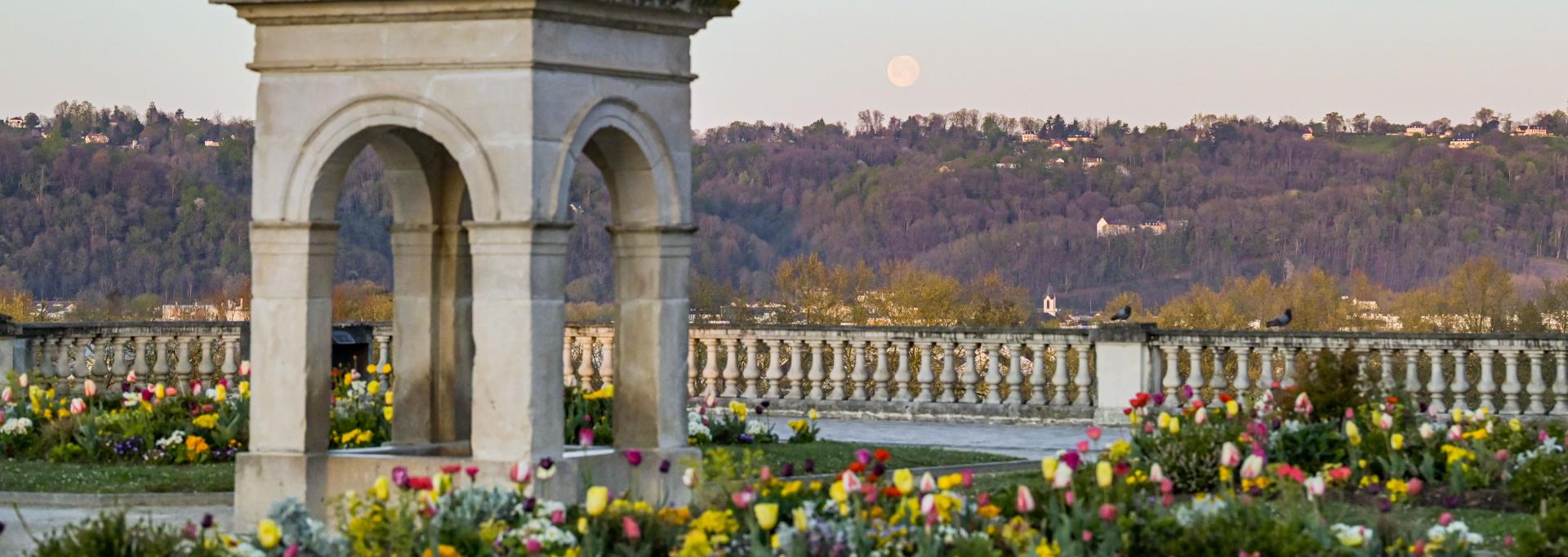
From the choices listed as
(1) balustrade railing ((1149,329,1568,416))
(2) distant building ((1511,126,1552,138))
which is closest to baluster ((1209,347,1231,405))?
(1) balustrade railing ((1149,329,1568,416))

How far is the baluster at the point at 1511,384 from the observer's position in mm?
18047

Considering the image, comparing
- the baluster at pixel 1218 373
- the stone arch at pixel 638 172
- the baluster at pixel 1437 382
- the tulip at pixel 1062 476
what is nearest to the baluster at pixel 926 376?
the baluster at pixel 1218 373

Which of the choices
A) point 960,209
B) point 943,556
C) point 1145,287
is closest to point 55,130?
point 960,209

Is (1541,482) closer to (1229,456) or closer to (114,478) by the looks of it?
(1229,456)

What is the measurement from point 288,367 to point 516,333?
129 cm

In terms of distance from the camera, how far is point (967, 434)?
18.4m

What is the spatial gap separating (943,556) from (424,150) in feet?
15.4

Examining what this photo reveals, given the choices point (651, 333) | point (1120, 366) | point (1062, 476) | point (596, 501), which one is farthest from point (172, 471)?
point (1120, 366)

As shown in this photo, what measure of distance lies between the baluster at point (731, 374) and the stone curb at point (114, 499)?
8.54 meters

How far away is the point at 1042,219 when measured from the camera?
76.4 meters

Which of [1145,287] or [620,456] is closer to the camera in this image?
[620,456]

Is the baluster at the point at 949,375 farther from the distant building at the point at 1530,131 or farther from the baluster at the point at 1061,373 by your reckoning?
the distant building at the point at 1530,131

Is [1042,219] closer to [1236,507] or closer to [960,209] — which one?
[960,209]

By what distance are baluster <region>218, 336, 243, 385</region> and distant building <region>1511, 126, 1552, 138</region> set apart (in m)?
68.6
